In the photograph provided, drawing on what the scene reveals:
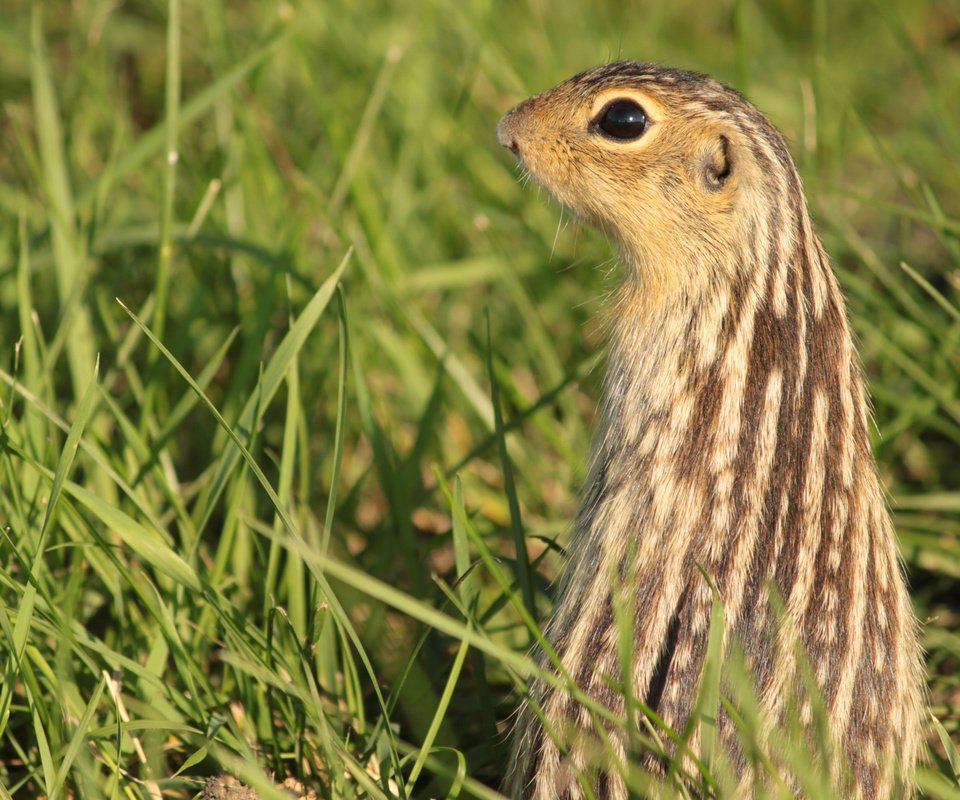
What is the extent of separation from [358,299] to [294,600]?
5.72ft

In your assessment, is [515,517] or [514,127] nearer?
[515,517]

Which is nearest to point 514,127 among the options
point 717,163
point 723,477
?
point 717,163

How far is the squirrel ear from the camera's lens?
2.92 m

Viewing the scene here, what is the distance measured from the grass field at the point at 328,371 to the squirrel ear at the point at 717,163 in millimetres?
675

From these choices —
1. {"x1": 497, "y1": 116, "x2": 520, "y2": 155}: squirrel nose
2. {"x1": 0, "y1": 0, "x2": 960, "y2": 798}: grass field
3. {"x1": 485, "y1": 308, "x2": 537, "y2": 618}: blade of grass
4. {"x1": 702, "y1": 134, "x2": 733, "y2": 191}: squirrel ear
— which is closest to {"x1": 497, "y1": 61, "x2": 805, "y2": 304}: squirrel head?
{"x1": 702, "y1": 134, "x2": 733, "y2": 191}: squirrel ear

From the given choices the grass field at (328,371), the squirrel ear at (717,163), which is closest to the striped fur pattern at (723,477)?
the squirrel ear at (717,163)

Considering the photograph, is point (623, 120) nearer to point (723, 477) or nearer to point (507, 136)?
point (507, 136)

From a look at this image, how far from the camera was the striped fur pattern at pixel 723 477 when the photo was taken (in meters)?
2.61

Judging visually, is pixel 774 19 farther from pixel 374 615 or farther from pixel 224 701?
pixel 224 701

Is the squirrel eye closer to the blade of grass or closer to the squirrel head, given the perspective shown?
the squirrel head

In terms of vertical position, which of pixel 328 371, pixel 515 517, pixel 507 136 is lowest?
pixel 515 517

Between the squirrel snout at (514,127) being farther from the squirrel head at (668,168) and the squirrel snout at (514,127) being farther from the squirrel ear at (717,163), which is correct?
the squirrel ear at (717,163)

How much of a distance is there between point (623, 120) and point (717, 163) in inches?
10.9

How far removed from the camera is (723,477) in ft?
8.75
